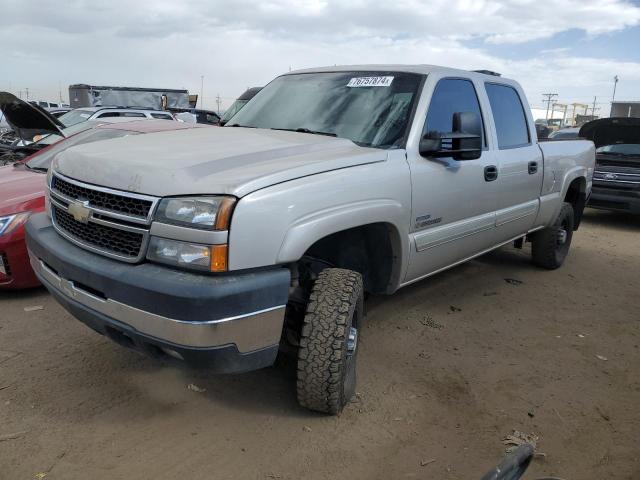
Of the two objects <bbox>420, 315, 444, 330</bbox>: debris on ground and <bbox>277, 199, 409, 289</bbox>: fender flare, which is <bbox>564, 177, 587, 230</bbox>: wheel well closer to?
<bbox>420, 315, 444, 330</bbox>: debris on ground

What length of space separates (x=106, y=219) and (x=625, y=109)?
40766mm

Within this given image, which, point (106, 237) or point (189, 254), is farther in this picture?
point (106, 237)

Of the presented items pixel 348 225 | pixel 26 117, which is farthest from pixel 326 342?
pixel 26 117

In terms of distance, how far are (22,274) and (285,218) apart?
2.90 metres

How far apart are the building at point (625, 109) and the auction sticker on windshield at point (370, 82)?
36.7 meters

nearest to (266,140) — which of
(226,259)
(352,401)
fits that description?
(226,259)

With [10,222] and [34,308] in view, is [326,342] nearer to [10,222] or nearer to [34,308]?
[34,308]

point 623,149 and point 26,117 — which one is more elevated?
point 26,117

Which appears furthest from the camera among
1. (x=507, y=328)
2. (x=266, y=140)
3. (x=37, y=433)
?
(x=507, y=328)

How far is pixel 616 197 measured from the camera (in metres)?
8.78

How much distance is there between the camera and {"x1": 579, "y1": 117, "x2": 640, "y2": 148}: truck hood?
9.12 meters

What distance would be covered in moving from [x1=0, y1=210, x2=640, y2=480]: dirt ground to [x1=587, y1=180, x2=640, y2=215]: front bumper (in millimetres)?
4929

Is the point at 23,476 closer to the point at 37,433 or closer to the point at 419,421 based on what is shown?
the point at 37,433

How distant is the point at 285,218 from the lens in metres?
2.38
